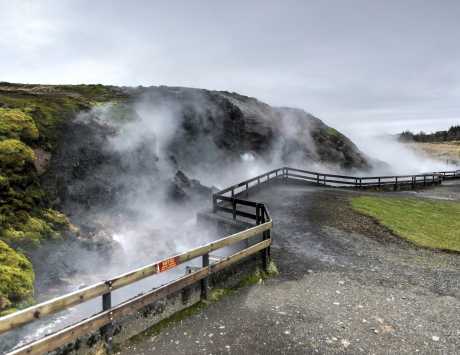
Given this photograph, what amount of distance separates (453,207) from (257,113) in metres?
29.6

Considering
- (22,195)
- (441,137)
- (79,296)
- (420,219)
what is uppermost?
(441,137)

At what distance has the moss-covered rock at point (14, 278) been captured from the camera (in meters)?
7.55

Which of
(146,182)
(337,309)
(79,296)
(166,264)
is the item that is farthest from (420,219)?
(79,296)

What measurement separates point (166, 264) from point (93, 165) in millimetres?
12693

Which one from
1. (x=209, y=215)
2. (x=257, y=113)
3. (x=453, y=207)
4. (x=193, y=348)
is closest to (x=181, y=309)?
(x=193, y=348)

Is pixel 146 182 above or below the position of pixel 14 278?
above

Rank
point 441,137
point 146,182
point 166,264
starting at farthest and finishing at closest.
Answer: point 441,137 < point 146,182 < point 166,264

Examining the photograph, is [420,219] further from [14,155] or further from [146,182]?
[14,155]

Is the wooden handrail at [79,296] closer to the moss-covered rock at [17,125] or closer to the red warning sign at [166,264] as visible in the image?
the red warning sign at [166,264]

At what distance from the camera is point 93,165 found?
16.9m

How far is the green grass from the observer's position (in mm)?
12359

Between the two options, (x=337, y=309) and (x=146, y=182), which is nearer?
(x=337, y=309)

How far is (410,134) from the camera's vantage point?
19462 centimetres

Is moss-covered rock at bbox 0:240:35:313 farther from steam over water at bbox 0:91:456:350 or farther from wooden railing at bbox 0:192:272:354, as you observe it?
wooden railing at bbox 0:192:272:354
